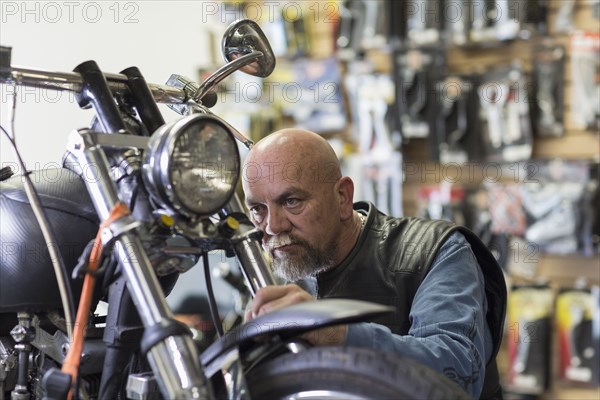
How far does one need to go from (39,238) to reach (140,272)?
1.02ft

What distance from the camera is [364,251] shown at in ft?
5.41

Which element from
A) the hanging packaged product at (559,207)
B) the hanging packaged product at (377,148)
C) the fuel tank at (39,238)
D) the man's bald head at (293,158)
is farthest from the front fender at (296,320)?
the hanging packaged product at (377,148)

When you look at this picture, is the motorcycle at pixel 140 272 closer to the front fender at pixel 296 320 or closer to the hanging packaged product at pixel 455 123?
the front fender at pixel 296 320

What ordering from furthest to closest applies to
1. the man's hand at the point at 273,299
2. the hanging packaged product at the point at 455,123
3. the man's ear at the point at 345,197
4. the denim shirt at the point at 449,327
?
the hanging packaged product at the point at 455,123, the man's ear at the point at 345,197, the denim shirt at the point at 449,327, the man's hand at the point at 273,299

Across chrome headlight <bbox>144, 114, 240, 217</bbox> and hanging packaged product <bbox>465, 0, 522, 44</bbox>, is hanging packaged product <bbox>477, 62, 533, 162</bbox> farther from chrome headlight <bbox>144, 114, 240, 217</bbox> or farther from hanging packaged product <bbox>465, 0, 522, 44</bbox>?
chrome headlight <bbox>144, 114, 240, 217</bbox>

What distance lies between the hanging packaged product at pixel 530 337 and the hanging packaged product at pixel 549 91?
700 millimetres

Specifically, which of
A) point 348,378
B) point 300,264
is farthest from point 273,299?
point 300,264

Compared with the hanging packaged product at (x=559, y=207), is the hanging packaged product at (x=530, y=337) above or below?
below

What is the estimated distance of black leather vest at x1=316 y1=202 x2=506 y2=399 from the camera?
1.56 m

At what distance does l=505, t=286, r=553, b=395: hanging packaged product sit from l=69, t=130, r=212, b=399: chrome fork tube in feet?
8.54

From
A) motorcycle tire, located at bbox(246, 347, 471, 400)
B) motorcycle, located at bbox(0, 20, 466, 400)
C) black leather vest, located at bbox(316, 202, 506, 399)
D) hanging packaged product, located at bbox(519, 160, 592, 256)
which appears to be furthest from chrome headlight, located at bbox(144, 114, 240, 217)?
hanging packaged product, located at bbox(519, 160, 592, 256)

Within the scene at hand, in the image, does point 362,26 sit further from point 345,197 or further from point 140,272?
point 140,272

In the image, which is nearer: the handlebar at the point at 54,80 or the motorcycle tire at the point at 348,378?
the motorcycle tire at the point at 348,378

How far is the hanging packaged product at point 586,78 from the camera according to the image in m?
3.30
